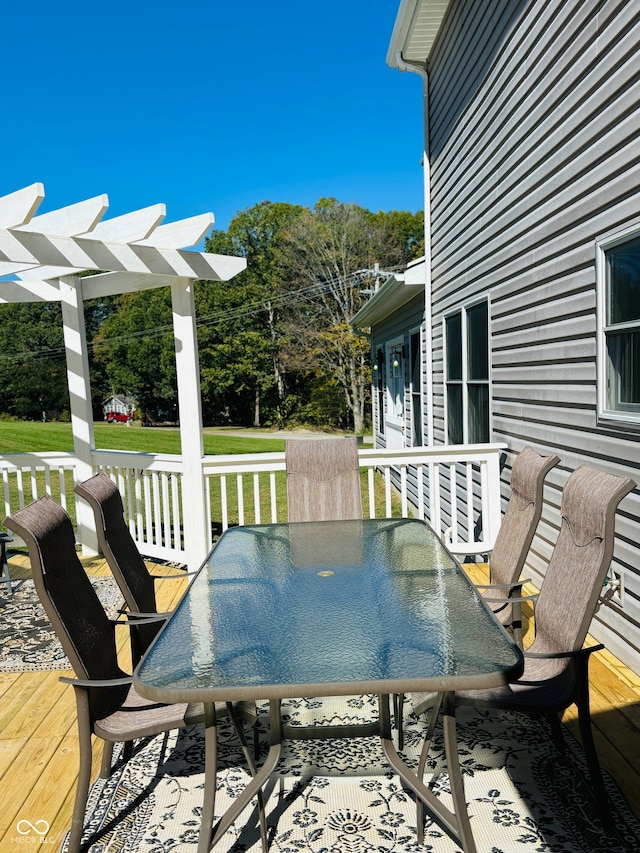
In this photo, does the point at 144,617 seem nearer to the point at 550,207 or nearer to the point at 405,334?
the point at 550,207

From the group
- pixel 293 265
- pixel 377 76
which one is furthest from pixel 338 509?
pixel 377 76

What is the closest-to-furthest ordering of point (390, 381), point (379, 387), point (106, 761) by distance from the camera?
point (106, 761) < point (390, 381) < point (379, 387)

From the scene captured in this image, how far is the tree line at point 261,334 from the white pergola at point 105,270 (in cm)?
1749

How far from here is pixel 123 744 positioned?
108 inches

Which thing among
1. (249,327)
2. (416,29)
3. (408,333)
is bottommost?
(408,333)

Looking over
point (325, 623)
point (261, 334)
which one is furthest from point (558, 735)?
point (261, 334)

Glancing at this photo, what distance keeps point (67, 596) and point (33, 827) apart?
0.84 meters

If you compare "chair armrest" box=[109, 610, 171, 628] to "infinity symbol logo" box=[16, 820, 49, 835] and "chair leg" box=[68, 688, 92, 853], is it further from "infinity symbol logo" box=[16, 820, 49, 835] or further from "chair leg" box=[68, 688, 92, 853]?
"infinity symbol logo" box=[16, 820, 49, 835]

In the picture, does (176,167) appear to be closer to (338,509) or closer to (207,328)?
(207,328)

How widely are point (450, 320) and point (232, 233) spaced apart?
82.0 feet

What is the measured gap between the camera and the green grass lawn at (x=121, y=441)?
18.9 m

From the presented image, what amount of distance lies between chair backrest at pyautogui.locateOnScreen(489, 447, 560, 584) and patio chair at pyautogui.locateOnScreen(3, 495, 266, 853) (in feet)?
4.22

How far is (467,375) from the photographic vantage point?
6.32m

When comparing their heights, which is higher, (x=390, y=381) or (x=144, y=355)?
(x=144, y=355)
